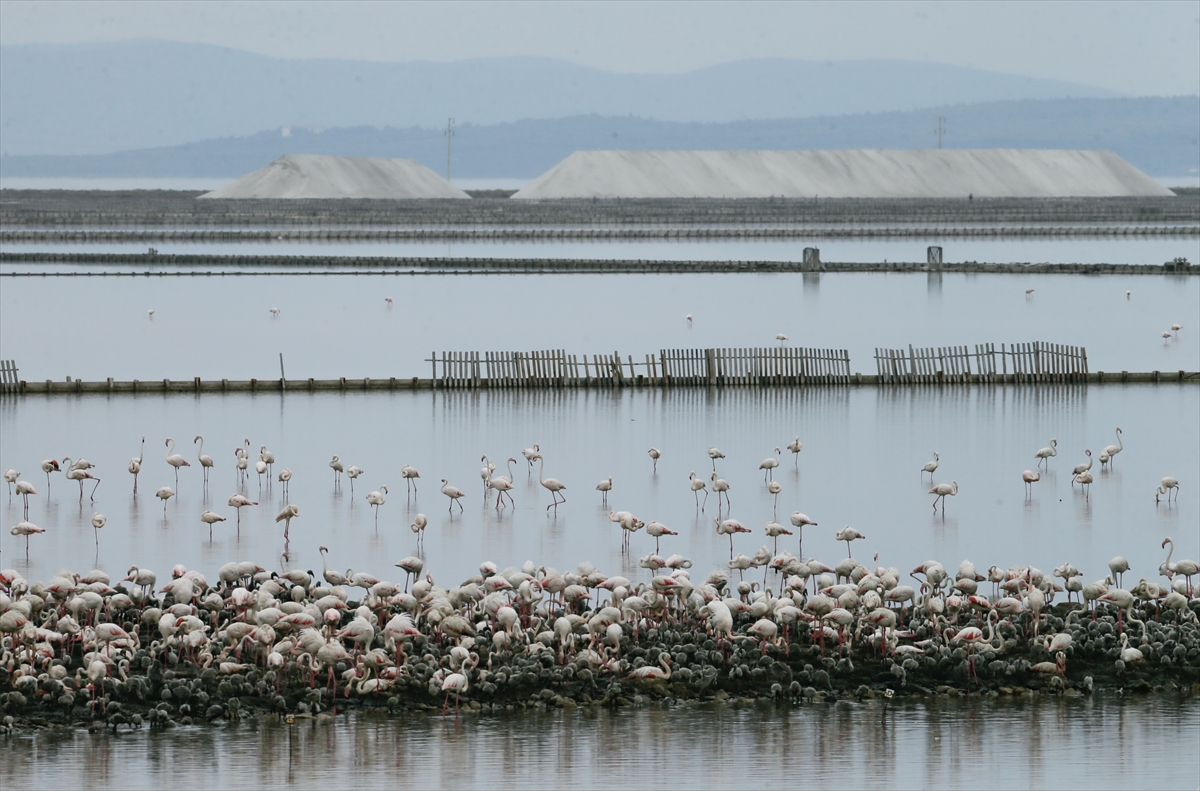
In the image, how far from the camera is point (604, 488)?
27453 mm

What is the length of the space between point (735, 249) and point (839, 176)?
79.5m

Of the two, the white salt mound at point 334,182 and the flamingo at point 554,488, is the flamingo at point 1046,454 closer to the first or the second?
the flamingo at point 554,488

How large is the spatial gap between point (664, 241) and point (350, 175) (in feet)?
227

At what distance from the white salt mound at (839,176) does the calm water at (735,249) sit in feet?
184

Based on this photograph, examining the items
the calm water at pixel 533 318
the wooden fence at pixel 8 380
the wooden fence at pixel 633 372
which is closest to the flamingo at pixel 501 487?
the wooden fence at pixel 633 372

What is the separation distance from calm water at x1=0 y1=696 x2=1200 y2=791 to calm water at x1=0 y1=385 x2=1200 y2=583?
20.1 feet

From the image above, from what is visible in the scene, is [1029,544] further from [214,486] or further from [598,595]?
[214,486]

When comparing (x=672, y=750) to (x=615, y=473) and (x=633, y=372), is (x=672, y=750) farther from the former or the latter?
(x=633, y=372)

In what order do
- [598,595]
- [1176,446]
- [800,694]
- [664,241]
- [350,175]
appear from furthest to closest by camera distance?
[350,175], [664,241], [1176,446], [598,595], [800,694]

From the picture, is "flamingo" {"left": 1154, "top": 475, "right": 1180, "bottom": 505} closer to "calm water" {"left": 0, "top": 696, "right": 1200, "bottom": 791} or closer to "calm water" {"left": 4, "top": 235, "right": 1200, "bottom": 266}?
"calm water" {"left": 0, "top": 696, "right": 1200, "bottom": 791}

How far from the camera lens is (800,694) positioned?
17312mm

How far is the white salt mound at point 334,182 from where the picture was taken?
172 meters

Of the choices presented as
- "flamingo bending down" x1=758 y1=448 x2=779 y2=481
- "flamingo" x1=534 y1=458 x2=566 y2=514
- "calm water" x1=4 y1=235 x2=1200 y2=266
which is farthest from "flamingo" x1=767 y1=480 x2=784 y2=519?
"calm water" x1=4 y1=235 x2=1200 y2=266

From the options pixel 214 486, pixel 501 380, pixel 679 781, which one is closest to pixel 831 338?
pixel 501 380
